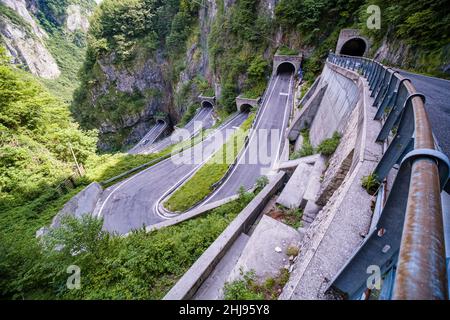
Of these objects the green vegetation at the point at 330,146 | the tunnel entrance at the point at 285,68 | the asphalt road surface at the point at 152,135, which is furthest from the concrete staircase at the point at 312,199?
the asphalt road surface at the point at 152,135

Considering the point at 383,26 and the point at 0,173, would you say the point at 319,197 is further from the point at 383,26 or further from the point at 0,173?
the point at 383,26

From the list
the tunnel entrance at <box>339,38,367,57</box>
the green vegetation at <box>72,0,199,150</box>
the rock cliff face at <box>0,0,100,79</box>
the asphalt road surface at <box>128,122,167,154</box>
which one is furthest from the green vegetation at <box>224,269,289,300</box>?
the rock cliff face at <box>0,0,100,79</box>

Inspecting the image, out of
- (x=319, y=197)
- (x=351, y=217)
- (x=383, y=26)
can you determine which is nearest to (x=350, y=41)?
(x=383, y=26)

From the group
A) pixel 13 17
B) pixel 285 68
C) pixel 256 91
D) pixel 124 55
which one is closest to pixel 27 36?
pixel 13 17

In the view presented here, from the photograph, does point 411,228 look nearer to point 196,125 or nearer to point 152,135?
point 196,125
